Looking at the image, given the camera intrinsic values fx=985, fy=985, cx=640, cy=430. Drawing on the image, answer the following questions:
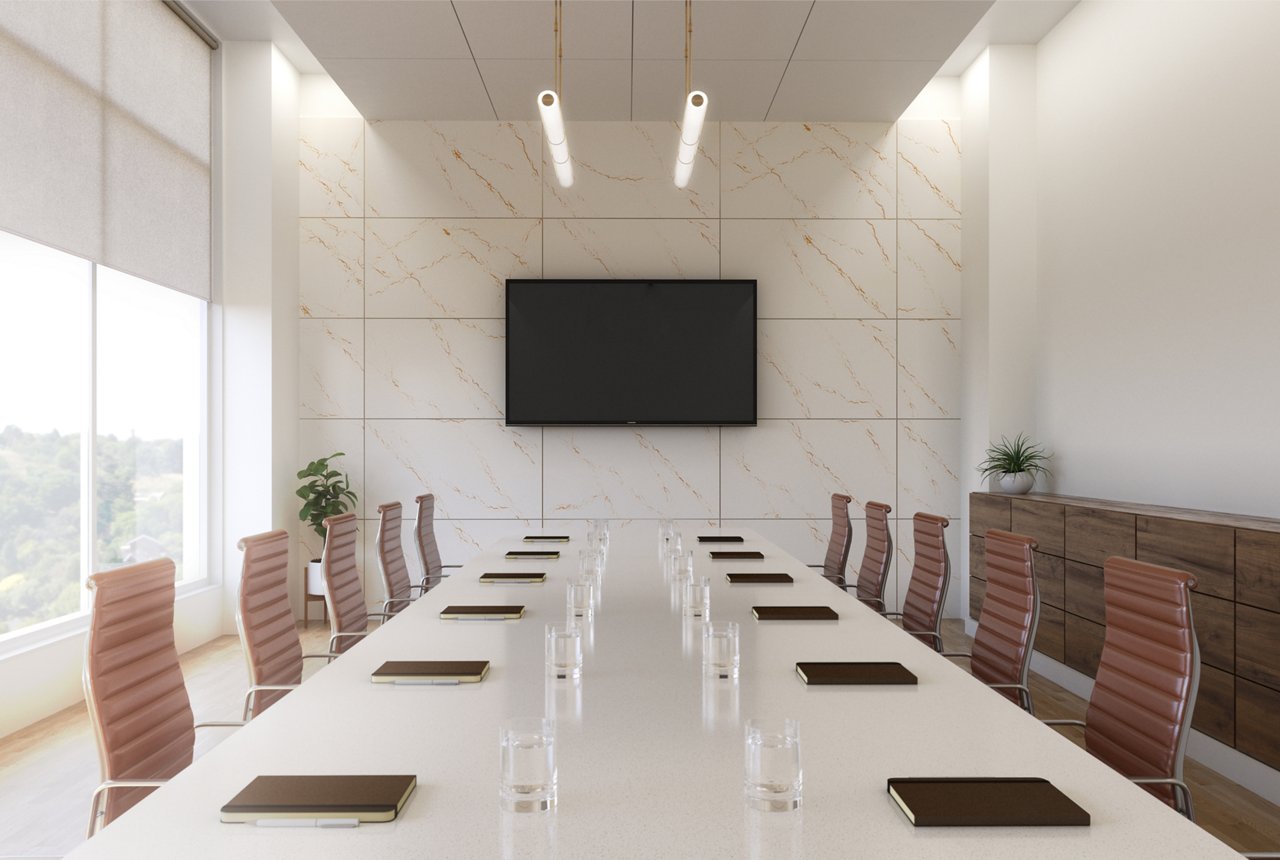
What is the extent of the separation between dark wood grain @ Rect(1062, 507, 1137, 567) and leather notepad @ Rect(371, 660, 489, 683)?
12.7 feet

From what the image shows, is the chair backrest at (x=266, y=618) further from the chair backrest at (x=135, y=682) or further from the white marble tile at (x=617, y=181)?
the white marble tile at (x=617, y=181)

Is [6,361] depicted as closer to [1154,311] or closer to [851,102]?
[851,102]

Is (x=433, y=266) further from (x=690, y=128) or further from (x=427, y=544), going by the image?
(x=690, y=128)

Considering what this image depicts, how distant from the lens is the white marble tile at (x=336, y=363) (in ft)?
28.4

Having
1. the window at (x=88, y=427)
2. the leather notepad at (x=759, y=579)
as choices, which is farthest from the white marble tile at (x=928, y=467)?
the window at (x=88, y=427)

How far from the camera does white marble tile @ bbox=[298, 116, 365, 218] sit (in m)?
8.66

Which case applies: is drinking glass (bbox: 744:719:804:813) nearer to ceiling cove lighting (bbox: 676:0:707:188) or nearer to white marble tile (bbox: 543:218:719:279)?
ceiling cove lighting (bbox: 676:0:707:188)

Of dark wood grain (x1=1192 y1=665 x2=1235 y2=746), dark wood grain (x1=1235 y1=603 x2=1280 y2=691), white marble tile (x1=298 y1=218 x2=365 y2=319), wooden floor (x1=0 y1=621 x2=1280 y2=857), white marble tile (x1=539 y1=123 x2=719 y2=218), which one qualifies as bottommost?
wooden floor (x1=0 y1=621 x2=1280 y2=857)

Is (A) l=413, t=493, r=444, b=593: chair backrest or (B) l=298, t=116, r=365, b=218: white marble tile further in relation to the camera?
(B) l=298, t=116, r=365, b=218: white marble tile

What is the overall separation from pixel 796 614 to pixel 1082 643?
3179 mm

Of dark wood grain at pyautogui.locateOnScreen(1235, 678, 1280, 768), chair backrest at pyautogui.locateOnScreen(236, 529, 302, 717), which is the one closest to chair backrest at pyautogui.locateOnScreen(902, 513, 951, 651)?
dark wood grain at pyautogui.locateOnScreen(1235, 678, 1280, 768)

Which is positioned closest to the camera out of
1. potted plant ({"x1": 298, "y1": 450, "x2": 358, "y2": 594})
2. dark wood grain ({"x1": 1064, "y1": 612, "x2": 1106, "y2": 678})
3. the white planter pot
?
dark wood grain ({"x1": 1064, "y1": 612, "x2": 1106, "y2": 678})

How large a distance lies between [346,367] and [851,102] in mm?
4872

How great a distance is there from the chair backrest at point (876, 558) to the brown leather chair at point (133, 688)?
3661 mm
